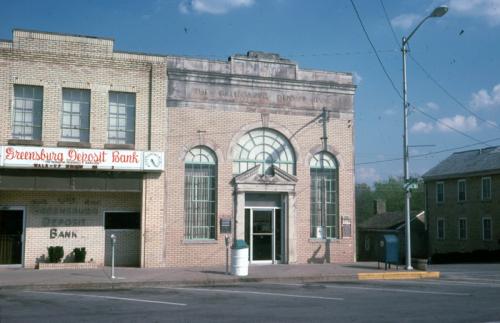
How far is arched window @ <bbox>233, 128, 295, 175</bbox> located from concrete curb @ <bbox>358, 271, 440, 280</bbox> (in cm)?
565

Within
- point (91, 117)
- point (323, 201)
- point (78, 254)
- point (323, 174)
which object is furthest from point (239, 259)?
point (91, 117)

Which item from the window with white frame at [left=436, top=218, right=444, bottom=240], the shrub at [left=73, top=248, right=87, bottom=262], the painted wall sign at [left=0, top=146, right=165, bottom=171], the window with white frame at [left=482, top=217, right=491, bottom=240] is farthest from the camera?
the window with white frame at [left=436, top=218, right=444, bottom=240]

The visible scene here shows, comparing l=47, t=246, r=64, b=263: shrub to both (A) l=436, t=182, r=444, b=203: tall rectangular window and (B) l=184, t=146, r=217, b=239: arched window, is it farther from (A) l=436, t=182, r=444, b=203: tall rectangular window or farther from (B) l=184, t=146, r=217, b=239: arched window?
(A) l=436, t=182, r=444, b=203: tall rectangular window

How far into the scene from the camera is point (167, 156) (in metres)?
21.5

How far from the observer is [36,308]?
1191 cm

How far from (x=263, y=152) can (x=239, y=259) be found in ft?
19.3

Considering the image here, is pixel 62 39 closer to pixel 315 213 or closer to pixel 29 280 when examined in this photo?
pixel 29 280

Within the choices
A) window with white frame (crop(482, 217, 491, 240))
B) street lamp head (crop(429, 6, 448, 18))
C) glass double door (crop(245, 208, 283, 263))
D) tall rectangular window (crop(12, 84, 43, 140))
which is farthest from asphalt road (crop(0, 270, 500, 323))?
window with white frame (crop(482, 217, 491, 240))

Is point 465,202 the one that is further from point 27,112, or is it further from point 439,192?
point 27,112

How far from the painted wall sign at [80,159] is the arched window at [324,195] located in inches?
257

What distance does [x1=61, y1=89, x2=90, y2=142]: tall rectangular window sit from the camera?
67.8 feet

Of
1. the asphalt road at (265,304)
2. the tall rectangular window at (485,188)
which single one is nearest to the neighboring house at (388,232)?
the tall rectangular window at (485,188)

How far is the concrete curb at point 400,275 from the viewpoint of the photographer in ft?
64.0

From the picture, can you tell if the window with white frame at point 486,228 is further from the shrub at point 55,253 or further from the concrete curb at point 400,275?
the shrub at point 55,253
